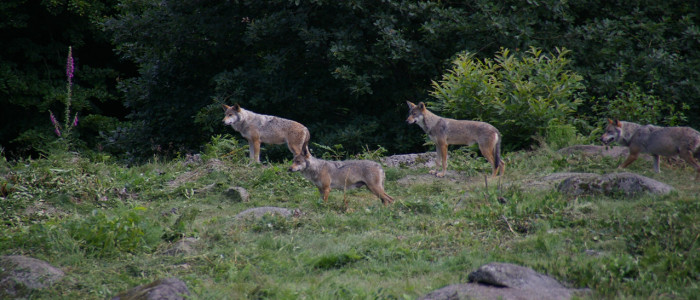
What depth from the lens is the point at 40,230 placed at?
23.7 ft

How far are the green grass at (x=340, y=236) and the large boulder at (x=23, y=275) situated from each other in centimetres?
17

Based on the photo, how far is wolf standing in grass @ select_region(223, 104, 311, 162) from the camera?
42.5 ft

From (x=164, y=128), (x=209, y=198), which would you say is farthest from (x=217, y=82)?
(x=209, y=198)

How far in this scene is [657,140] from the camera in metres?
→ 10.4

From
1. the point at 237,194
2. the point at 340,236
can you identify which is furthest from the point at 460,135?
the point at 340,236

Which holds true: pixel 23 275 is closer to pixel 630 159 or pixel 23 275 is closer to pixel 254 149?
pixel 254 149

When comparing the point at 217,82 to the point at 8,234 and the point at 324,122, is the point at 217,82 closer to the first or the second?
the point at 324,122

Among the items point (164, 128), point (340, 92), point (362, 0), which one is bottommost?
point (164, 128)

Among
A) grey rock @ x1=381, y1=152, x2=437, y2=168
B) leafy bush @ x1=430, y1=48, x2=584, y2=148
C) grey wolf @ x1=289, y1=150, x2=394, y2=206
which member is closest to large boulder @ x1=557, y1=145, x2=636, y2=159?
leafy bush @ x1=430, y1=48, x2=584, y2=148

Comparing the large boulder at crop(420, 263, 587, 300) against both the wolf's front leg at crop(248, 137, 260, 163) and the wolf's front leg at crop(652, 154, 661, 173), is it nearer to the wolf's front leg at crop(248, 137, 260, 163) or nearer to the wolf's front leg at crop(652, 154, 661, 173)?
the wolf's front leg at crop(652, 154, 661, 173)

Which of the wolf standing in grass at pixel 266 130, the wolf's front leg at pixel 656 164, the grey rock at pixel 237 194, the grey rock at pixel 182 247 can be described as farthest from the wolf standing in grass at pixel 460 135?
the grey rock at pixel 182 247

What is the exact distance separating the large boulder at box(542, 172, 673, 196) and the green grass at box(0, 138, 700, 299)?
0.91ft

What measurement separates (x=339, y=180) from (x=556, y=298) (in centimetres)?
463

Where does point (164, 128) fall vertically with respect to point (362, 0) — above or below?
below
